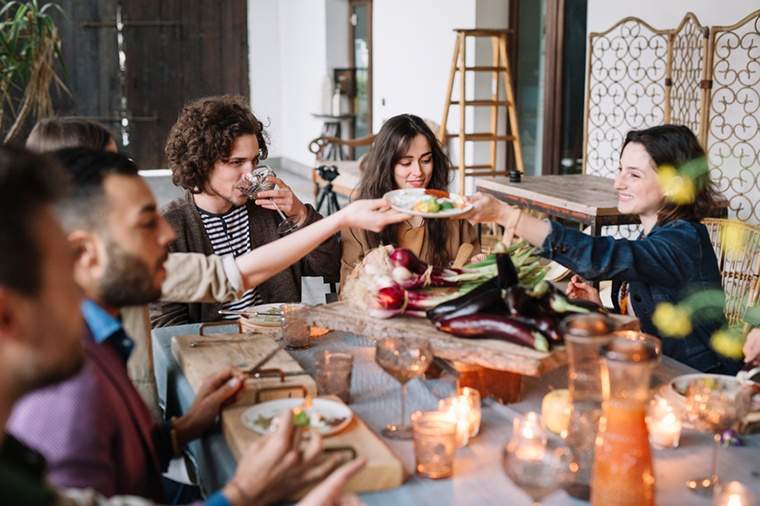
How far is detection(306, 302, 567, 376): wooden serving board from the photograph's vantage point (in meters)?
1.85

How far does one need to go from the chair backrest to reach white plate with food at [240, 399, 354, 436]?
6.96ft

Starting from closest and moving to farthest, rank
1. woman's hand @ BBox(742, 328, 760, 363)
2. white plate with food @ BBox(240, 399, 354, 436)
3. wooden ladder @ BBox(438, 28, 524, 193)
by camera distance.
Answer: white plate with food @ BBox(240, 399, 354, 436) < woman's hand @ BBox(742, 328, 760, 363) < wooden ladder @ BBox(438, 28, 524, 193)

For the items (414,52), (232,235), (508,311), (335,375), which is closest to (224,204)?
(232,235)

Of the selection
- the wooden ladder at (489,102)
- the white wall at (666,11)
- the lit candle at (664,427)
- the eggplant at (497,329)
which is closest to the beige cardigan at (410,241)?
the eggplant at (497,329)

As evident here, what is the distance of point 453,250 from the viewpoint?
10.7ft

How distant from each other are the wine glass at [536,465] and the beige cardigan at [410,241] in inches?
65.4

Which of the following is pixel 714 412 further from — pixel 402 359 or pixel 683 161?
pixel 683 161

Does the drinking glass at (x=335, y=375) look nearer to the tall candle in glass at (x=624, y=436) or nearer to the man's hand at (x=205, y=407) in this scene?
the man's hand at (x=205, y=407)

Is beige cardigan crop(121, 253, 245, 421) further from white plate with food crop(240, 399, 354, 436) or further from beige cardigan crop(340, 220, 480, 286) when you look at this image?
beige cardigan crop(340, 220, 480, 286)

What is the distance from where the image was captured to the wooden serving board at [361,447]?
1583 millimetres

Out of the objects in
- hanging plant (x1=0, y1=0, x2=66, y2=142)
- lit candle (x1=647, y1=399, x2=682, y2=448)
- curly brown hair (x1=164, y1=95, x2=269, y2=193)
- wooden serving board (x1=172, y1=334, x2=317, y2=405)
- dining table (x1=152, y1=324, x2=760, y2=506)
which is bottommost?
dining table (x1=152, y1=324, x2=760, y2=506)

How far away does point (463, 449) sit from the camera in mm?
1778

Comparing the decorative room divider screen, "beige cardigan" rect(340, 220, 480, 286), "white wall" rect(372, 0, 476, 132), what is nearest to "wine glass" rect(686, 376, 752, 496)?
"beige cardigan" rect(340, 220, 480, 286)

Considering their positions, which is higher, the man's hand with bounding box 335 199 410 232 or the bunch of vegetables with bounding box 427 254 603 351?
the man's hand with bounding box 335 199 410 232
